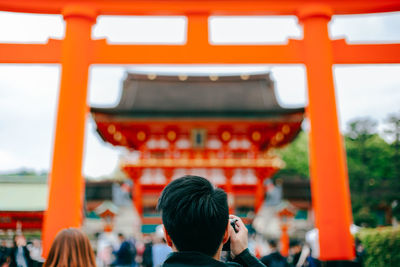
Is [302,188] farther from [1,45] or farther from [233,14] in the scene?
[1,45]

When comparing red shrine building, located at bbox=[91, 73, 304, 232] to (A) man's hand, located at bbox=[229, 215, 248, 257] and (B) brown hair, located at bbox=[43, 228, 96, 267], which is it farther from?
(A) man's hand, located at bbox=[229, 215, 248, 257]

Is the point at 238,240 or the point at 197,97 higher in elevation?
the point at 197,97

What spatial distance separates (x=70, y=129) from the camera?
529cm

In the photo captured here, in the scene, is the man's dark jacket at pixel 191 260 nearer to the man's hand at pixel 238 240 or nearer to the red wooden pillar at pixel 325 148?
the man's hand at pixel 238 240

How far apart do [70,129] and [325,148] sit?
372 centimetres

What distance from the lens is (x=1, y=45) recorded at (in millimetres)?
5477

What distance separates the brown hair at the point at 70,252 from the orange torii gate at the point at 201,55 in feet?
12.7

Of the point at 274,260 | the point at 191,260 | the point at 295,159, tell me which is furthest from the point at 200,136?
the point at 295,159

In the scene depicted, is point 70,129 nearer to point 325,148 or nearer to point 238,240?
point 325,148

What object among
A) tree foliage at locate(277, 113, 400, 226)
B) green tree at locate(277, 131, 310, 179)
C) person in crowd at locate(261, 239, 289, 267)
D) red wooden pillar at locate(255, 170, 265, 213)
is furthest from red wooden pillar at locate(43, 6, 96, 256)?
green tree at locate(277, 131, 310, 179)

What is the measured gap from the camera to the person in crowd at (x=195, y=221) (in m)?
0.98

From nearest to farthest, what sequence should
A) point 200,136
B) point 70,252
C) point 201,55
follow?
1. point 70,252
2. point 201,55
3. point 200,136

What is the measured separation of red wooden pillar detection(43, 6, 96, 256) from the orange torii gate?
1 cm

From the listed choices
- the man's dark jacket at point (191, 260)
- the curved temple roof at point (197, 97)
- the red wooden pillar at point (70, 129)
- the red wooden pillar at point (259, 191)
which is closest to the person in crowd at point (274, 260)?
the red wooden pillar at point (70, 129)
